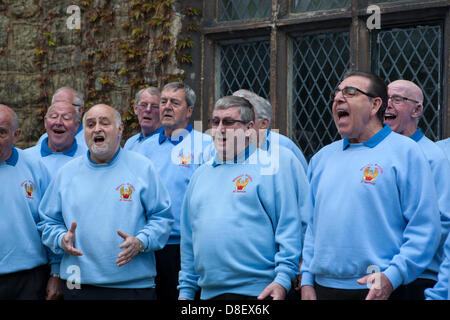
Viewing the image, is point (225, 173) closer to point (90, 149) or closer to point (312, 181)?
point (312, 181)

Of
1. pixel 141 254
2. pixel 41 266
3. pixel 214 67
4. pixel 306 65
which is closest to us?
pixel 141 254

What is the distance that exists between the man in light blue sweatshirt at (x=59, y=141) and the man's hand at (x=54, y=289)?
893 mm

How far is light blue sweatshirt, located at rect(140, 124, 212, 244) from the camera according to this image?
487cm

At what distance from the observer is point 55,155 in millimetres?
5023

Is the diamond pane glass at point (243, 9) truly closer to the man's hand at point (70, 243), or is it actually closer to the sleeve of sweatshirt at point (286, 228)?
the sleeve of sweatshirt at point (286, 228)

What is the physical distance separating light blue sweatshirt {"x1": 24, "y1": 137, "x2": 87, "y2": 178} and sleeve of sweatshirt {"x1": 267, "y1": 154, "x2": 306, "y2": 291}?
6.13ft

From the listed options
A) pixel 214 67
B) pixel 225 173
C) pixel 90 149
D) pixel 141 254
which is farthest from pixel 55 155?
pixel 214 67

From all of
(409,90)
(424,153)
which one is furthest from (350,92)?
(409,90)

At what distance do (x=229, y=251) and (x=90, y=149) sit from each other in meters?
1.11

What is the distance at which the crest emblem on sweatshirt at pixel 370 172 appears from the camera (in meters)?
3.26

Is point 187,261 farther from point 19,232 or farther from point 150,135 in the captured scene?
point 150,135

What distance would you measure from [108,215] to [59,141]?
1.19 m

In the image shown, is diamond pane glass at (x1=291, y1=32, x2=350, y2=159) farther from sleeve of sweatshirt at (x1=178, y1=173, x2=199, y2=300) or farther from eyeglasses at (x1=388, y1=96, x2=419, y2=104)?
sleeve of sweatshirt at (x1=178, y1=173, x2=199, y2=300)

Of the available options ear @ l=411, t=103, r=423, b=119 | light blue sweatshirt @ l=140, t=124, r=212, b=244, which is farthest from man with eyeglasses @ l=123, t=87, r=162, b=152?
ear @ l=411, t=103, r=423, b=119
